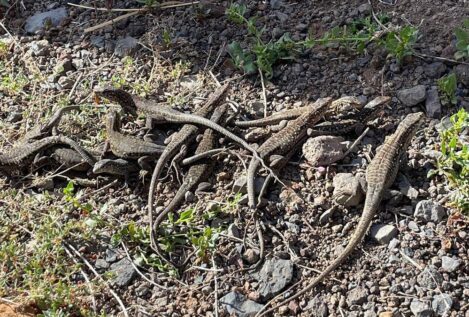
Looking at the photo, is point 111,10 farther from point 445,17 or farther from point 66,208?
point 445,17

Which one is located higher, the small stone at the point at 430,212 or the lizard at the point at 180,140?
the lizard at the point at 180,140

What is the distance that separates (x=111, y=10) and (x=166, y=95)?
166 centimetres

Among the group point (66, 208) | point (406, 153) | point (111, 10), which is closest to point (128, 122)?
point (66, 208)

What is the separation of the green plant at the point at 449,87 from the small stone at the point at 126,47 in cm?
310

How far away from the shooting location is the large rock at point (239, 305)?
220 inches

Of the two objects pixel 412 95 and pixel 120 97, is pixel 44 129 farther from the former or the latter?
pixel 412 95

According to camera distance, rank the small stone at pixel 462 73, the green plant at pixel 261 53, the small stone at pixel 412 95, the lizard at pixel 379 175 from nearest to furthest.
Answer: the lizard at pixel 379 175 < the small stone at pixel 412 95 < the small stone at pixel 462 73 < the green plant at pixel 261 53

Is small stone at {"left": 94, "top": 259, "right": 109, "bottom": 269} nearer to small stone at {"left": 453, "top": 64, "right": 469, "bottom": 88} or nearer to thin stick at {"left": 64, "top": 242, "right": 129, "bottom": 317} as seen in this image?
thin stick at {"left": 64, "top": 242, "right": 129, "bottom": 317}

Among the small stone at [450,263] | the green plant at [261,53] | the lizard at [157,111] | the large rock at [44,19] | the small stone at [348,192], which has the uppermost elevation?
the large rock at [44,19]

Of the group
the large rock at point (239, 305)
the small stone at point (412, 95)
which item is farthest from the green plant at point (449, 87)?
the large rock at point (239, 305)

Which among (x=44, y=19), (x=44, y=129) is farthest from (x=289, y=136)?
(x=44, y=19)

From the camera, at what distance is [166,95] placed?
24.4ft

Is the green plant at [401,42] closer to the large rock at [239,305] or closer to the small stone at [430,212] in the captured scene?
the small stone at [430,212]

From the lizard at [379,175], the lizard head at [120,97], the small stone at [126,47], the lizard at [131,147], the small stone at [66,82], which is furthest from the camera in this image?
the small stone at [126,47]
